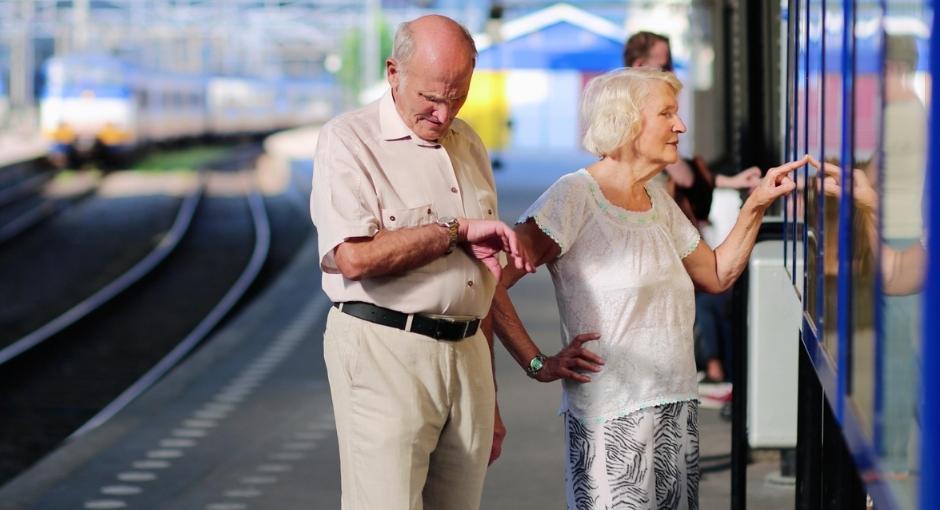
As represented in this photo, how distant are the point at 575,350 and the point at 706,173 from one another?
234cm

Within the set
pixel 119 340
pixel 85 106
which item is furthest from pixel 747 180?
pixel 85 106

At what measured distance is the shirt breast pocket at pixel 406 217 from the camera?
11.2ft

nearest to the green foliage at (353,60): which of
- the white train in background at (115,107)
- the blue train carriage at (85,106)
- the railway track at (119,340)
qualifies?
the white train in background at (115,107)

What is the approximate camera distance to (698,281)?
12.7 feet

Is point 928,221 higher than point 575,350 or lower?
higher

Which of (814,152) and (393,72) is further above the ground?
(393,72)

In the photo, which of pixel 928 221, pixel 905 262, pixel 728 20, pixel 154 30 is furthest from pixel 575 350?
pixel 154 30

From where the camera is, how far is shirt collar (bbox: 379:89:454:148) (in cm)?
344

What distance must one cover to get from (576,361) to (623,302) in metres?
0.17

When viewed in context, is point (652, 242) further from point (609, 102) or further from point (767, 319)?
point (767, 319)

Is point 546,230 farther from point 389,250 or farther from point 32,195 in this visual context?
point 32,195

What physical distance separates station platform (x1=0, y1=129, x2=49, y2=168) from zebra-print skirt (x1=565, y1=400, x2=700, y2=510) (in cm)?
3266

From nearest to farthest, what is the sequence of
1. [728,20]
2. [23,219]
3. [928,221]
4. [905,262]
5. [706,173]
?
[928,221], [905,262], [706,173], [728,20], [23,219]

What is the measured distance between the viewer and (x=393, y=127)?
345 cm
